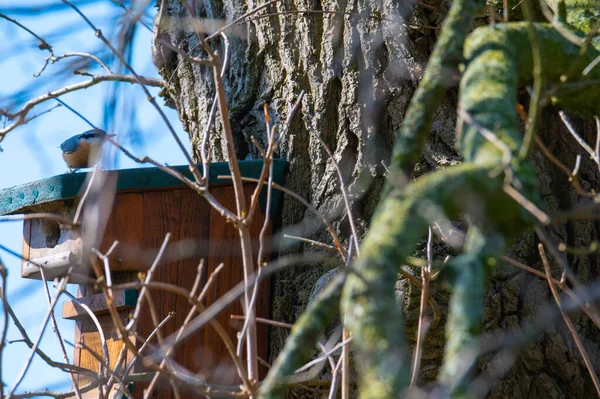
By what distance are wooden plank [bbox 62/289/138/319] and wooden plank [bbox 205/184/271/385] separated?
0.30m

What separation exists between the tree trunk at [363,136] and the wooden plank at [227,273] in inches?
2.7

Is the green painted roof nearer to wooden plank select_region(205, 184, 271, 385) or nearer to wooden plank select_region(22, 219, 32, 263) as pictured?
wooden plank select_region(205, 184, 271, 385)

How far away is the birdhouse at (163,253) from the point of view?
2719mm

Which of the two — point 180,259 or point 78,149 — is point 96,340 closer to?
point 180,259

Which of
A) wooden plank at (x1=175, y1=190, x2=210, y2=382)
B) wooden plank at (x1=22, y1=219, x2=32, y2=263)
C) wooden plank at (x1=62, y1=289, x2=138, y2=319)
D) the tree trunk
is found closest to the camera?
the tree trunk

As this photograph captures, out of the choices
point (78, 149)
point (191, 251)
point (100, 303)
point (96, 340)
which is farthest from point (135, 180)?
point (78, 149)

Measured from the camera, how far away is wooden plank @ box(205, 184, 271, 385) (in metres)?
2.81

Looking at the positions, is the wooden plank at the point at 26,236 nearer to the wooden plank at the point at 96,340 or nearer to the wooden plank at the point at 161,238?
the wooden plank at the point at 96,340

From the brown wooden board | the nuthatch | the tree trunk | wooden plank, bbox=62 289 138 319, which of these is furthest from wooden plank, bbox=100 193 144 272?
the nuthatch

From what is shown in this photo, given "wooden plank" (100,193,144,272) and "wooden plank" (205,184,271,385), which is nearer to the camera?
"wooden plank" (100,193,144,272)

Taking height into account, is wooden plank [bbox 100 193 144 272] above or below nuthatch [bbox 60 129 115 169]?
below

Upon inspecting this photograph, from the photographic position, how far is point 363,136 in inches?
106

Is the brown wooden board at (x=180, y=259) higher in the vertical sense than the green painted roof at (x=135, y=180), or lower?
lower

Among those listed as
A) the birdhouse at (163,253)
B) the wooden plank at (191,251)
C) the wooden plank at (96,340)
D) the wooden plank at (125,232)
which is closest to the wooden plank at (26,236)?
the birdhouse at (163,253)
